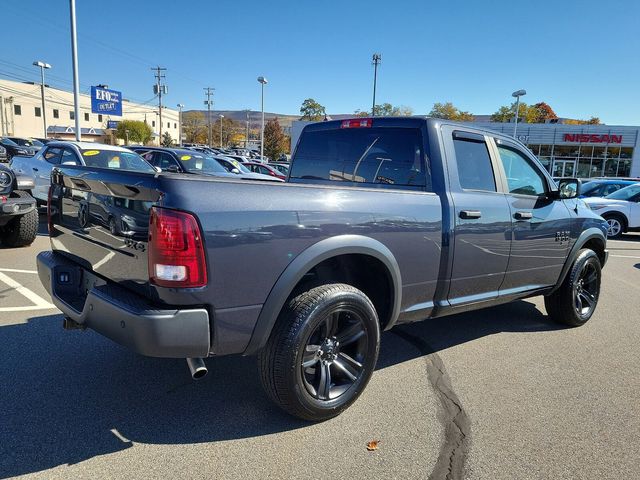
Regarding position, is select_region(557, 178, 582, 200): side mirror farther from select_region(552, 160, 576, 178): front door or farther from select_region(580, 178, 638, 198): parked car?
select_region(552, 160, 576, 178): front door

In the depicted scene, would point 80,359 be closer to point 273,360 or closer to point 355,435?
point 273,360

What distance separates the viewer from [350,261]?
3.24 metres

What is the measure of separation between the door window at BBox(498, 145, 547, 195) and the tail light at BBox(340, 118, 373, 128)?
1213mm

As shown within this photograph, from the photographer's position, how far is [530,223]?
4.16 meters

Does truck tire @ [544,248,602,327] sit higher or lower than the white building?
lower

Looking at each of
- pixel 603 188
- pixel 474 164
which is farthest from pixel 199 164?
pixel 603 188

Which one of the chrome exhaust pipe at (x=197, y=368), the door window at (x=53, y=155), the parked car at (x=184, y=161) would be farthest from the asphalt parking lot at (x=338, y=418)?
the parked car at (x=184, y=161)

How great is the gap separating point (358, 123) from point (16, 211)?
215 inches

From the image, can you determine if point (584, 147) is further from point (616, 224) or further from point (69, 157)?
point (69, 157)

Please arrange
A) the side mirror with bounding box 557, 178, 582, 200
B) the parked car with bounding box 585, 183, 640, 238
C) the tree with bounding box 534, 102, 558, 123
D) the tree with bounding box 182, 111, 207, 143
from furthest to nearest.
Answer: the tree with bounding box 182, 111, 207, 143 → the tree with bounding box 534, 102, 558, 123 → the parked car with bounding box 585, 183, 640, 238 → the side mirror with bounding box 557, 178, 582, 200

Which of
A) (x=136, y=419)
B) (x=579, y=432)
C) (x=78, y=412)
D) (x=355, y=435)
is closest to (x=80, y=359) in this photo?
(x=78, y=412)

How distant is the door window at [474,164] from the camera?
3697 millimetres

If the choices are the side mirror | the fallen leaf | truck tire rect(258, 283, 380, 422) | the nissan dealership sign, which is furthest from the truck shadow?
the nissan dealership sign

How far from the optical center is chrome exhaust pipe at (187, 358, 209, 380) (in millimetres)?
2471
